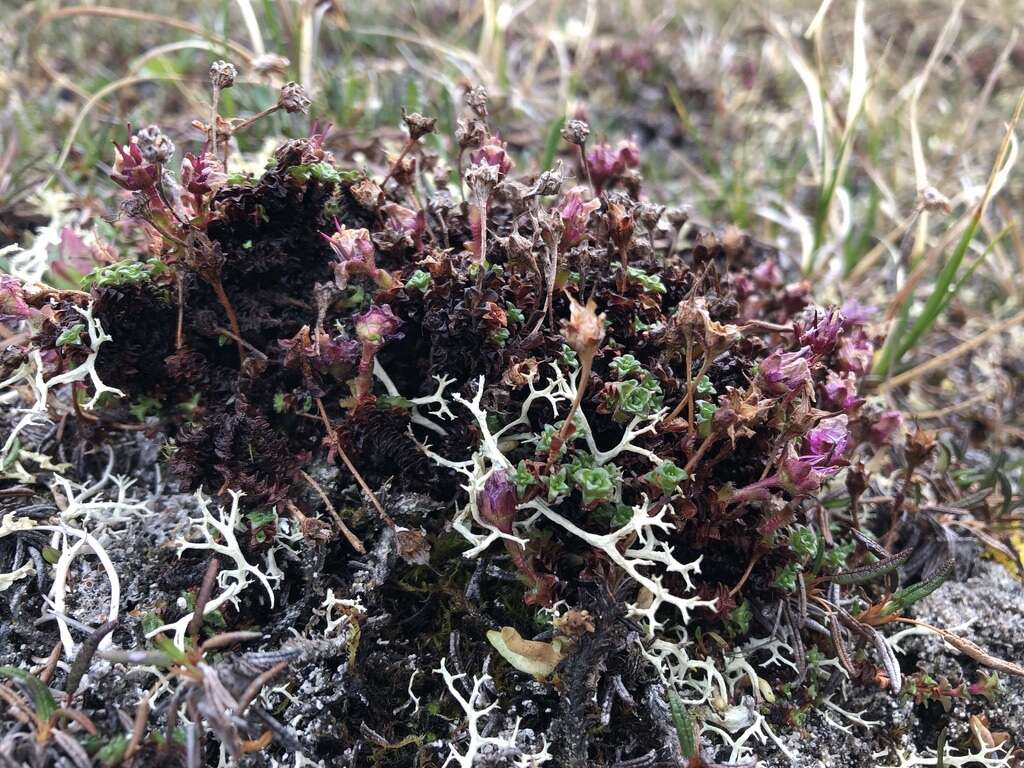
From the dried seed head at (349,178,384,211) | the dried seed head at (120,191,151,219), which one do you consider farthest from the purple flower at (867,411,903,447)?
the dried seed head at (120,191,151,219)

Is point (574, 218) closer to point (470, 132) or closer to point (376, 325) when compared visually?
point (470, 132)

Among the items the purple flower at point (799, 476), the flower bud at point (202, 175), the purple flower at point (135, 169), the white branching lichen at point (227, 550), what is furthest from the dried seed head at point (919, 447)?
the purple flower at point (135, 169)

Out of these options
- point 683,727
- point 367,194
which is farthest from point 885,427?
point 367,194

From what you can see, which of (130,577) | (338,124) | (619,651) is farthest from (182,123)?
(619,651)

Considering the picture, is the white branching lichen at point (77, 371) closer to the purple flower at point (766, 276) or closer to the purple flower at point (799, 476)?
the purple flower at point (799, 476)

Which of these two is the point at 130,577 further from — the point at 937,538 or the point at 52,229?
the point at 937,538

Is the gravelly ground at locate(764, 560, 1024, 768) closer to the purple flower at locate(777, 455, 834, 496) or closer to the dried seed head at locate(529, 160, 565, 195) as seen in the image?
the purple flower at locate(777, 455, 834, 496)
